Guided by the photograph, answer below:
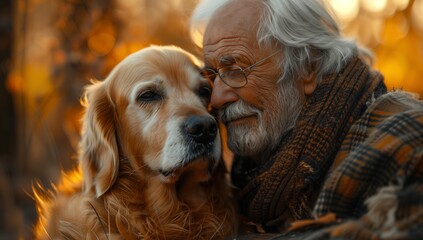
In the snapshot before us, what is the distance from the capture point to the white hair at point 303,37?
3.28m

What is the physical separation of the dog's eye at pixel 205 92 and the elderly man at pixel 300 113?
9 centimetres

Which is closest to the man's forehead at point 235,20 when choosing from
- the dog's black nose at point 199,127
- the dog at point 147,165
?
the dog at point 147,165

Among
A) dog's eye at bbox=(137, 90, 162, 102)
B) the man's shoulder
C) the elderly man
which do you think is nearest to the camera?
the elderly man

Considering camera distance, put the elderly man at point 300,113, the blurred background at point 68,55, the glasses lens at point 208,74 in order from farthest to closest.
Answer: the blurred background at point 68,55, the glasses lens at point 208,74, the elderly man at point 300,113

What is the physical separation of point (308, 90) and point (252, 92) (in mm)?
342

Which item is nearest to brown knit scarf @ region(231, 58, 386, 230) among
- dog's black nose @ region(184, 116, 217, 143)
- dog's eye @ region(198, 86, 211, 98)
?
dog's black nose @ region(184, 116, 217, 143)

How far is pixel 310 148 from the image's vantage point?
9.49 ft

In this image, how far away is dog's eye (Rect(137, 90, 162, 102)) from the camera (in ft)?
11.1

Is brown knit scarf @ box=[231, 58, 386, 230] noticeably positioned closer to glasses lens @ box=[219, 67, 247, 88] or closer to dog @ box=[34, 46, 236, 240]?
dog @ box=[34, 46, 236, 240]

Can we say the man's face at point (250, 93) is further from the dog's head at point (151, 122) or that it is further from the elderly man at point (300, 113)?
the dog's head at point (151, 122)

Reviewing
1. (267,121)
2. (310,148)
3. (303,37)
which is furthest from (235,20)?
(310,148)

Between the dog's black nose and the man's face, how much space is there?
0.76 ft

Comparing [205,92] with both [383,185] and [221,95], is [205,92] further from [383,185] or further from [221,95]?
[383,185]

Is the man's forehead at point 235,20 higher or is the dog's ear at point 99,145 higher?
the man's forehead at point 235,20
